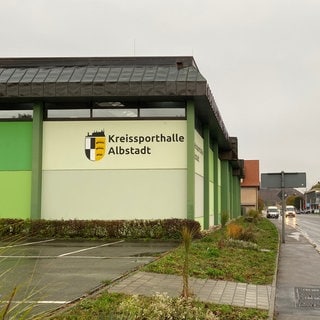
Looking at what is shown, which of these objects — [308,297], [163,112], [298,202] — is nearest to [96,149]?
[163,112]

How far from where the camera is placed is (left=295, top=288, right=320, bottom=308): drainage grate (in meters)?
7.76

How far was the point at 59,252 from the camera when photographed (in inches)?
546

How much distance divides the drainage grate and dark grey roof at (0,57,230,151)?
11.2 meters

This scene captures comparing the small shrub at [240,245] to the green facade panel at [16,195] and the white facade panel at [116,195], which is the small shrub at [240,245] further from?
the green facade panel at [16,195]

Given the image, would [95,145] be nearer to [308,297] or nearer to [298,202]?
[308,297]

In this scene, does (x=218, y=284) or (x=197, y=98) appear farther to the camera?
(x=197, y=98)

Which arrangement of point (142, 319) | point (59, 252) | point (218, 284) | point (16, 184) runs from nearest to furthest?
point (142, 319), point (218, 284), point (59, 252), point (16, 184)

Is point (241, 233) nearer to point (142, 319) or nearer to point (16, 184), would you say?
point (16, 184)

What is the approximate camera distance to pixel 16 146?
68.7 feet

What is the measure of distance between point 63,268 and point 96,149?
10.6 meters

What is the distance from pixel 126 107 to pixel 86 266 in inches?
432

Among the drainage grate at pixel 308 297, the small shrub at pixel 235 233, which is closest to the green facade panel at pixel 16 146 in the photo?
the small shrub at pixel 235 233

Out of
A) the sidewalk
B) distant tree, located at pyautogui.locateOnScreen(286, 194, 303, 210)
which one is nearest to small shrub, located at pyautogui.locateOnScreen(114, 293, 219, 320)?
the sidewalk

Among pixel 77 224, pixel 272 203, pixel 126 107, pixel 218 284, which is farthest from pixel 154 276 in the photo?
pixel 272 203
